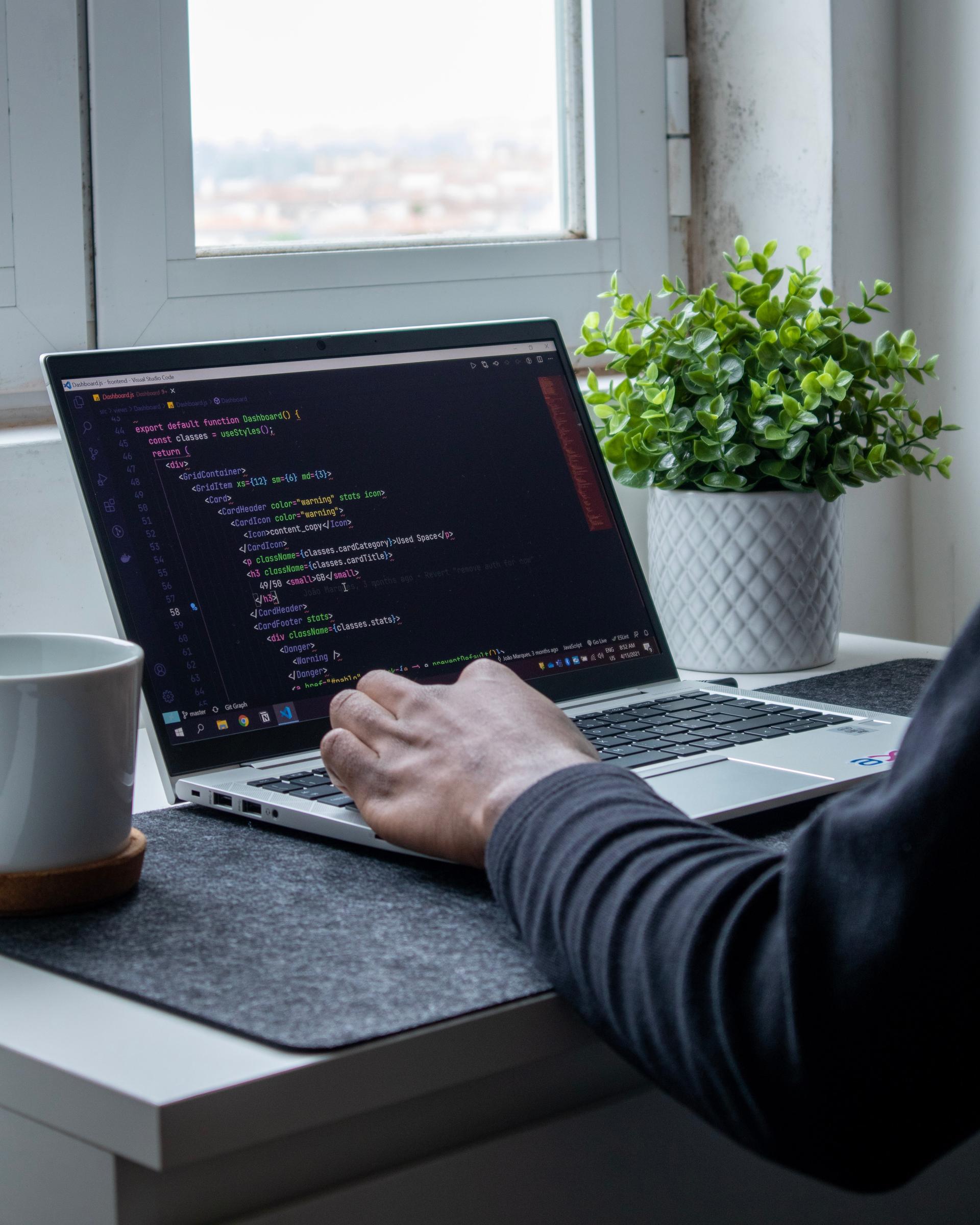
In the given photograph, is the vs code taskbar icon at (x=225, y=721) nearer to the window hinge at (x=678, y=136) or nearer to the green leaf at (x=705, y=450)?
the green leaf at (x=705, y=450)

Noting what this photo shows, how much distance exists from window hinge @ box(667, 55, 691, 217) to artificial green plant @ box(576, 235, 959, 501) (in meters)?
0.34

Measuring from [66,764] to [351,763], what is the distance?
15cm

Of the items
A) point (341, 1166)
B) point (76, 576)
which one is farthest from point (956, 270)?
point (341, 1166)

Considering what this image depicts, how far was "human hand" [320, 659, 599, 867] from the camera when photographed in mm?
654

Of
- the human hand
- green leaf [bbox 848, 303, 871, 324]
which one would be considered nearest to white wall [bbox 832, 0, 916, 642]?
green leaf [bbox 848, 303, 871, 324]

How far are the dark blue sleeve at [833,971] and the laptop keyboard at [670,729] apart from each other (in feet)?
0.84

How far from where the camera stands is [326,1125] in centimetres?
53

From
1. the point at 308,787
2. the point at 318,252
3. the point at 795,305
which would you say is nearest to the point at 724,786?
the point at 308,787

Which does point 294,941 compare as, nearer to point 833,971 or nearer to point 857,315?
point 833,971

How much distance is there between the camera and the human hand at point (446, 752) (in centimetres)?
65

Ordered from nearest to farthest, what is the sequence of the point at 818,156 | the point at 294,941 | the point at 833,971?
the point at 833,971 → the point at 294,941 → the point at 818,156

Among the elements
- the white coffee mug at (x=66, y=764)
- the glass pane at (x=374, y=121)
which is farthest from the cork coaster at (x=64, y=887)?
the glass pane at (x=374, y=121)

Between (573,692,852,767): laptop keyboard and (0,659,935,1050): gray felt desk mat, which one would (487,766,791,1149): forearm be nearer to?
(0,659,935,1050): gray felt desk mat

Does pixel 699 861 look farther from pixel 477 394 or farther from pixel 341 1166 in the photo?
pixel 477 394
